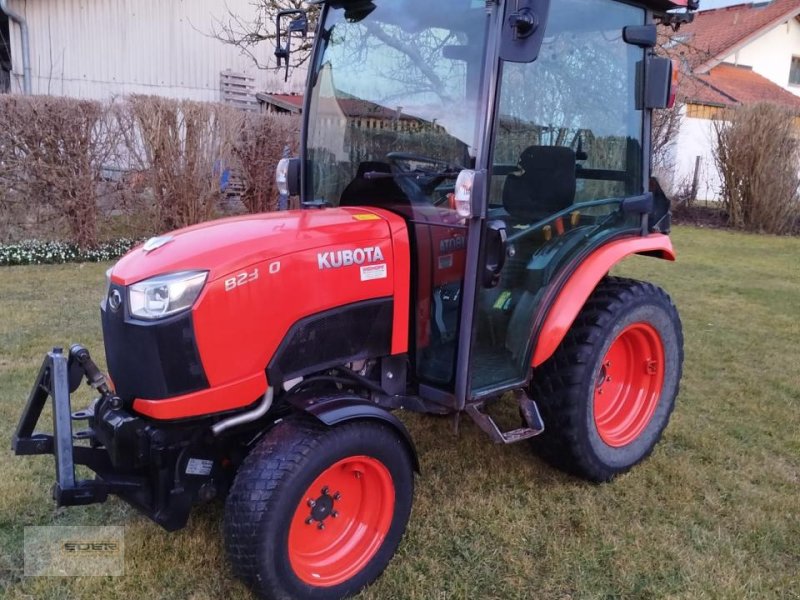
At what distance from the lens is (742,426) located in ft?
12.5

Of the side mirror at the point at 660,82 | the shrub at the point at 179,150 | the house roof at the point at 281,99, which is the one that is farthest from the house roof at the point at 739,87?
the side mirror at the point at 660,82

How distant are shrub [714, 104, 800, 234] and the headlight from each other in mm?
11644

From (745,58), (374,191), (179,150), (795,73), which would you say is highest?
(745,58)

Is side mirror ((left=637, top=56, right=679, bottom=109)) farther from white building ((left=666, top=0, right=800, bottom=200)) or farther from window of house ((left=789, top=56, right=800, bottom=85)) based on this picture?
window of house ((left=789, top=56, right=800, bottom=85))

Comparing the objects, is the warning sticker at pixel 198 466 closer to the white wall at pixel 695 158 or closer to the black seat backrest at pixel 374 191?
the black seat backrest at pixel 374 191

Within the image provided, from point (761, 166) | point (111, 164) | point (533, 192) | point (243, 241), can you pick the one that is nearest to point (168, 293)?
point (243, 241)

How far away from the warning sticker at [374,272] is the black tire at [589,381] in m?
0.96

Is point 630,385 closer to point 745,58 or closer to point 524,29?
point 524,29

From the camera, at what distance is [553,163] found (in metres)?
2.83

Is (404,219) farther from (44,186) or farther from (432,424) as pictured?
(44,186)

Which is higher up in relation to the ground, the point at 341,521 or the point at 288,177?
the point at 288,177

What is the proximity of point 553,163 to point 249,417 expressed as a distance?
1600 mm

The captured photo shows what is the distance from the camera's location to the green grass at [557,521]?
A: 242 cm

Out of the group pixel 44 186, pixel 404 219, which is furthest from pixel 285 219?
pixel 44 186
